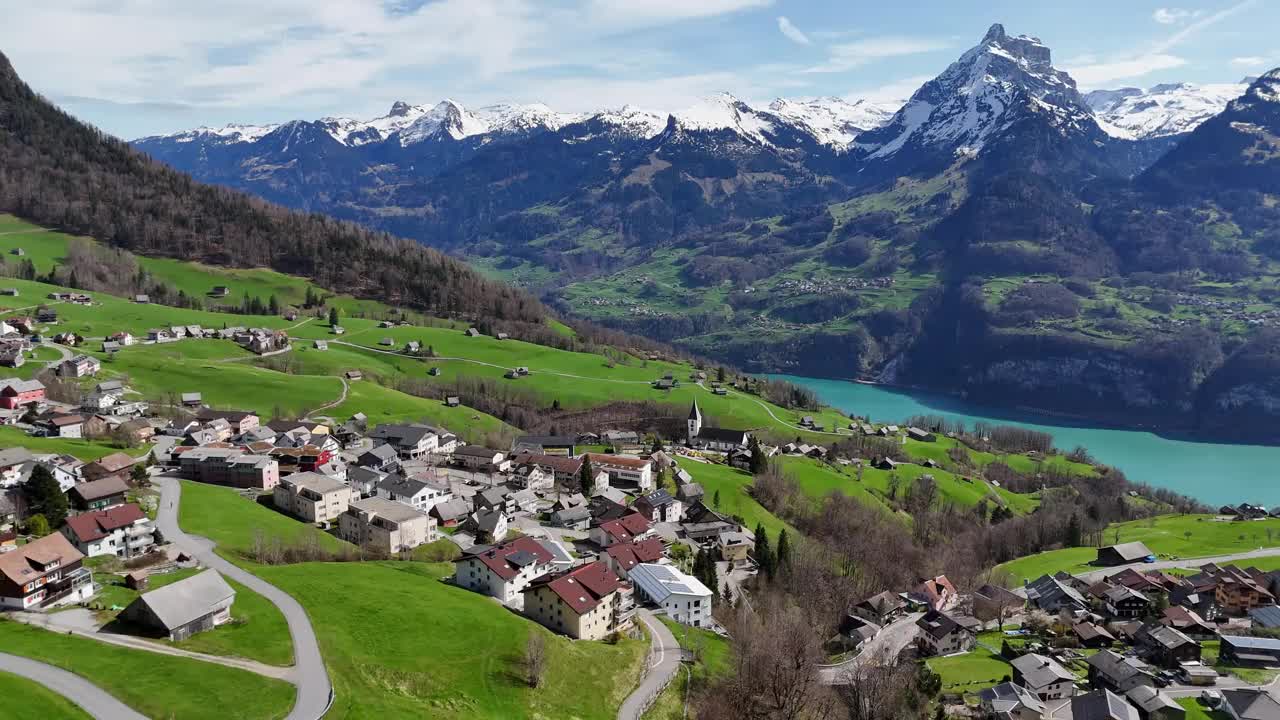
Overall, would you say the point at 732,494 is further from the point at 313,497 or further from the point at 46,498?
the point at 46,498

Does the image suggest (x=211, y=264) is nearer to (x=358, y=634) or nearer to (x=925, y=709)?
(x=358, y=634)

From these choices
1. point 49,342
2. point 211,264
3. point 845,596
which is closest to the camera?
point 845,596

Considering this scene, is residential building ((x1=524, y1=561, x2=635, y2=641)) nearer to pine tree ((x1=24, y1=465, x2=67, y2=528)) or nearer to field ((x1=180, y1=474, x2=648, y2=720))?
field ((x1=180, y1=474, x2=648, y2=720))

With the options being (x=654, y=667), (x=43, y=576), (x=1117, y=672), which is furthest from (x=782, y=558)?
(x=43, y=576)

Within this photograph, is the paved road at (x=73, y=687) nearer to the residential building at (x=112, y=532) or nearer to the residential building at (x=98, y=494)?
the residential building at (x=112, y=532)

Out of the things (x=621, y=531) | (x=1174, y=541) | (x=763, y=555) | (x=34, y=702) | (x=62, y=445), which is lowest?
(x=1174, y=541)

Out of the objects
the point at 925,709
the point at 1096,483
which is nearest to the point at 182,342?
the point at 925,709
